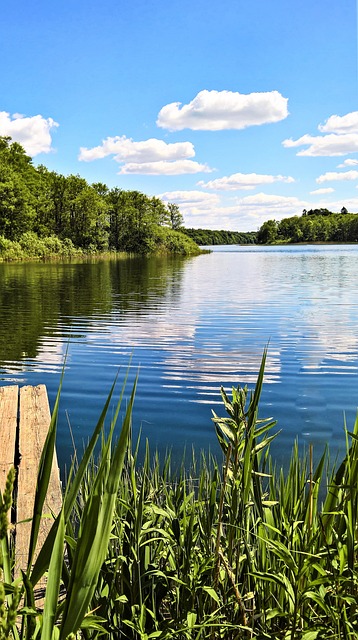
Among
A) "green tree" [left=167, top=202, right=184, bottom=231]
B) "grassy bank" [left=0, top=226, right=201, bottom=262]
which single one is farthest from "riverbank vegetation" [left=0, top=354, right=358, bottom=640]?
"green tree" [left=167, top=202, right=184, bottom=231]

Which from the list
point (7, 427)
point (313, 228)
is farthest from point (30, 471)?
point (313, 228)

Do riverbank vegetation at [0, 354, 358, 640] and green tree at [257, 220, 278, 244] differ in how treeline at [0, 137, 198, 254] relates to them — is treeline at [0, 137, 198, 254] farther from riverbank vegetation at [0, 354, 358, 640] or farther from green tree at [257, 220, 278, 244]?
green tree at [257, 220, 278, 244]

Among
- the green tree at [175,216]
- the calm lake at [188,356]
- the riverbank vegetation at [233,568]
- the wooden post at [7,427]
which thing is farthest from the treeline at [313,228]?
the riverbank vegetation at [233,568]

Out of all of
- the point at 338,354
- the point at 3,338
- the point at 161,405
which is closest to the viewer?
the point at 161,405

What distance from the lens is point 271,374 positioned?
9.22 meters

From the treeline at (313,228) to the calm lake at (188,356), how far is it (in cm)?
14072

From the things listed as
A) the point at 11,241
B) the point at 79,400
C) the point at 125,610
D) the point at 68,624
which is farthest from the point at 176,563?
the point at 11,241

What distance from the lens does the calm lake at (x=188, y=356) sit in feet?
22.4

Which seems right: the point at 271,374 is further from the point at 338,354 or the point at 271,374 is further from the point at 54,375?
the point at 54,375

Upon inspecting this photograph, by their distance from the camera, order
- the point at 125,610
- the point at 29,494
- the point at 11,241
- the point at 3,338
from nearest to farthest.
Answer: the point at 125,610 → the point at 29,494 → the point at 3,338 → the point at 11,241

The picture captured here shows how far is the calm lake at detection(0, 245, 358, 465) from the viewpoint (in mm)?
6820

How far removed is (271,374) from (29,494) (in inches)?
244

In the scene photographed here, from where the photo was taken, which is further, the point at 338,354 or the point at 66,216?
the point at 66,216

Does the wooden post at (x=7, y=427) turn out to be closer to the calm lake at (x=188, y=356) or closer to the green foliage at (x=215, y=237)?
the calm lake at (x=188, y=356)
